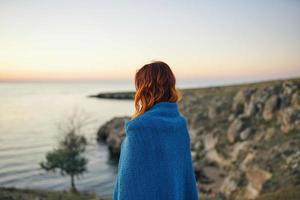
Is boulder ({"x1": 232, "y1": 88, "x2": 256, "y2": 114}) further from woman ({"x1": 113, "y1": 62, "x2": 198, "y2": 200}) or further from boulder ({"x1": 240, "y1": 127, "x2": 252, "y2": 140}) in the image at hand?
woman ({"x1": 113, "y1": 62, "x2": 198, "y2": 200})

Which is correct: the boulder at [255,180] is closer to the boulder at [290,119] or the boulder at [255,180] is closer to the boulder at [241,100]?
the boulder at [290,119]

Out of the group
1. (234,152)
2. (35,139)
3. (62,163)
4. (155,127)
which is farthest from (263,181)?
(35,139)

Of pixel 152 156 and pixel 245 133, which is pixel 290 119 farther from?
pixel 152 156

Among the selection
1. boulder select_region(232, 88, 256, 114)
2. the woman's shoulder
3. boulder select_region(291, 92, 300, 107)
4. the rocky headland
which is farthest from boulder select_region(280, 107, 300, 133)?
the woman's shoulder

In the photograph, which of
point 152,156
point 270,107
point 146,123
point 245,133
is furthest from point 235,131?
point 146,123

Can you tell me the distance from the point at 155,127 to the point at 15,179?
4313 centimetres

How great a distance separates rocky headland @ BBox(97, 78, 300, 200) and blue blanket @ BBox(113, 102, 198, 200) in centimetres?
1222

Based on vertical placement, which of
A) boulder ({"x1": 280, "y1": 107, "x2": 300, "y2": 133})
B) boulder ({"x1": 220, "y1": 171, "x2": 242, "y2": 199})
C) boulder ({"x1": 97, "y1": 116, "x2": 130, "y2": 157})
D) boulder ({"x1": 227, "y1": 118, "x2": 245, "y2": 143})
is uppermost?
boulder ({"x1": 280, "y1": 107, "x2": 300, "y2": 133})

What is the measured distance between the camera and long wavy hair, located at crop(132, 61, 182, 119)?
3.39 metres

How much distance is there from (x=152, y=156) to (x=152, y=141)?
0.50 ft

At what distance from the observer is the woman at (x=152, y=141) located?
10.8ft

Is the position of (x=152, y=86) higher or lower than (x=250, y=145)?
higher

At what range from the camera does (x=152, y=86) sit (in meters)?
3.39

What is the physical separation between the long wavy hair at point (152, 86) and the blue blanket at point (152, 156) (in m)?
0.07
